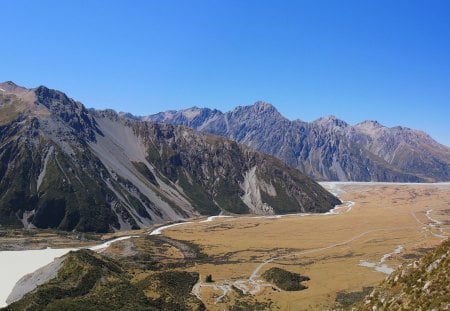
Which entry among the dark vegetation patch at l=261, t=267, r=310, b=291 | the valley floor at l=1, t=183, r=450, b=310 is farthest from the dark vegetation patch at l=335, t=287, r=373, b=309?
the dark vegetation patch at l=261, t=267, r=310, b=291

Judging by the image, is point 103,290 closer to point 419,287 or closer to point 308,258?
point 419,287

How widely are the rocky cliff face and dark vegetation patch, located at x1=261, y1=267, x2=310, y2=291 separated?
6461 centimetres

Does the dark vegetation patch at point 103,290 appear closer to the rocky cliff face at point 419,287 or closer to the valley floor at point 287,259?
the valley floor at point 287,259

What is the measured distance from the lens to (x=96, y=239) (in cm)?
18725

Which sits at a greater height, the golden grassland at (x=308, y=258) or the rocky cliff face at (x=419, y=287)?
the rocky cliff face at (x=419, y=287)

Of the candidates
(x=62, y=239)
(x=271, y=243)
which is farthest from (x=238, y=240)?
(x=62, y=239)

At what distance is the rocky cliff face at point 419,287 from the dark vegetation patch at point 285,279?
64614 millimetres

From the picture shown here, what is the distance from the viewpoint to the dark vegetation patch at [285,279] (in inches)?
3784

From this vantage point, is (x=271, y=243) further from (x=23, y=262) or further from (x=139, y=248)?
(x=23, y=262)

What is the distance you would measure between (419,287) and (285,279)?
7289 centimetres

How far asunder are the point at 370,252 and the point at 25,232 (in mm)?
136066

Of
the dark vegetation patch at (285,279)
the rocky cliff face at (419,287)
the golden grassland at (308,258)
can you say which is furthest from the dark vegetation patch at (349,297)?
the rocky cliff face at (419,287)

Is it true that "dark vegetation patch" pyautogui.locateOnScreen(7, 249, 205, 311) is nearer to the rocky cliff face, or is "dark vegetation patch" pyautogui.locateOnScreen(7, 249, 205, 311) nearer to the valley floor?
the valley floor

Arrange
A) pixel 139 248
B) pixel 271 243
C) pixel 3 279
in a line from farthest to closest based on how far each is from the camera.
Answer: pixel 271 243 → pixel 139 248 → pixel 3 279
